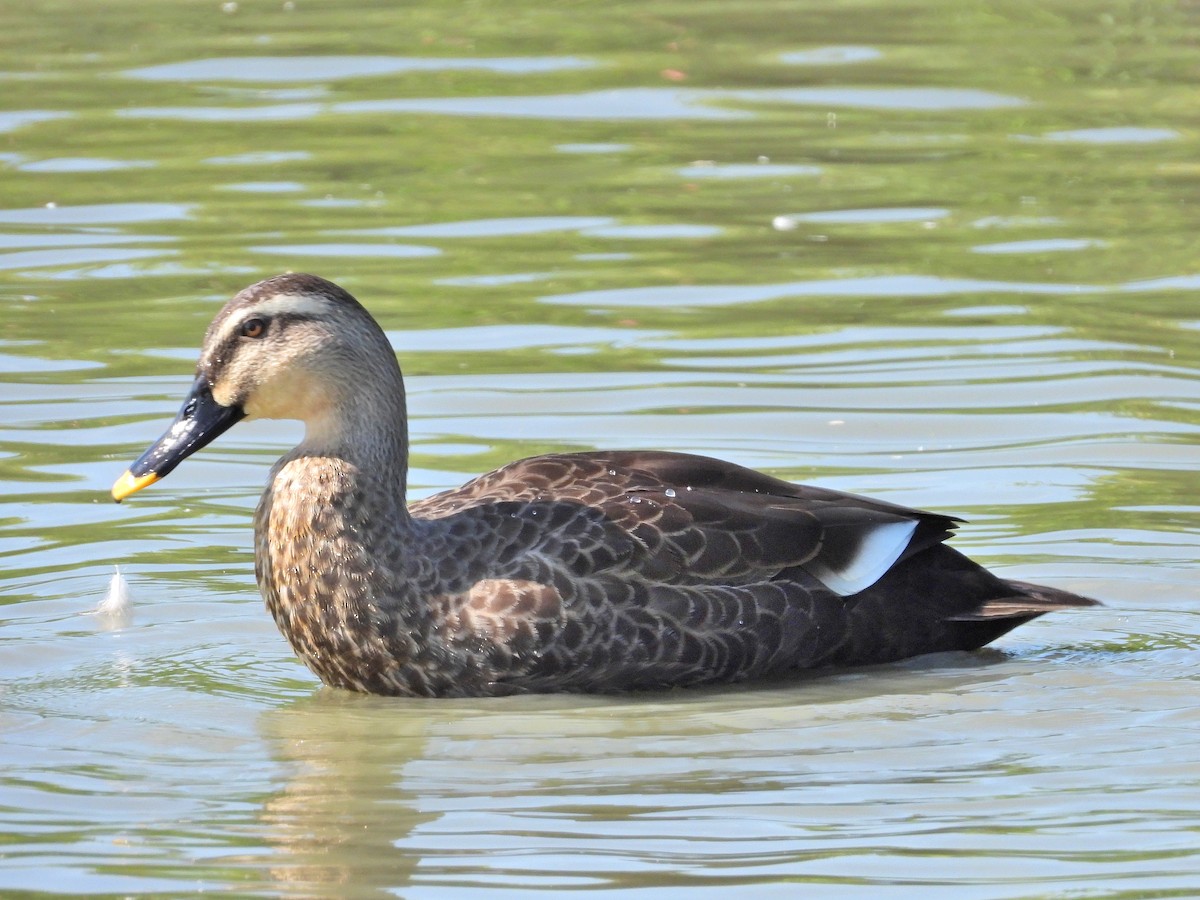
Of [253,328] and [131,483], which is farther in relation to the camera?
[131,483]

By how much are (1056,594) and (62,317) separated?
6030mm

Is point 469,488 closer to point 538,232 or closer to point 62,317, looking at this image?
point 62,317

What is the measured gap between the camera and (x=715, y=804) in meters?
6.31

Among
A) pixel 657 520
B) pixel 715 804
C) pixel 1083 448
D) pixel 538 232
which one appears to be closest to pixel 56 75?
pixel 538 232

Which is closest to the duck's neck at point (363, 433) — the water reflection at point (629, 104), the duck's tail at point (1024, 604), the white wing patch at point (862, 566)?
the white wing patch at point (862, 566)

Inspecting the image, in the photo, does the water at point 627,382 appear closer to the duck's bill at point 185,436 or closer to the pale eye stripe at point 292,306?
the duck's bill at point 185,436

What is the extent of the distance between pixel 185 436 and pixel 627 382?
367 centimetres

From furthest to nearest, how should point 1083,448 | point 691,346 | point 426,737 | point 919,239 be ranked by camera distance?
point 919,239, point 691,346, point 1083,448, point 426,737

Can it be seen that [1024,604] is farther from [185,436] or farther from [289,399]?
[185,436]

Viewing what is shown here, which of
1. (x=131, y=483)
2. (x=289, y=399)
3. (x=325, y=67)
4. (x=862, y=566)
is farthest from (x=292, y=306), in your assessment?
(x=325, y=67)

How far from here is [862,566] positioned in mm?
7785

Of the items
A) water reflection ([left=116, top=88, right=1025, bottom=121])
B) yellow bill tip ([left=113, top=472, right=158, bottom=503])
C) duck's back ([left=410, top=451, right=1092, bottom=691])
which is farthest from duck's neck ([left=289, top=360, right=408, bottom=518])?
water reflection ([left=116, top=88, right=1025, bottom=121])

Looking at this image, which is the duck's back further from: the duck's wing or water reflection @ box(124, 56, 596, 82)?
water reflection @ box(124, 56, 596, 82)

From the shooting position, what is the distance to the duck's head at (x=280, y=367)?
7531 mm
